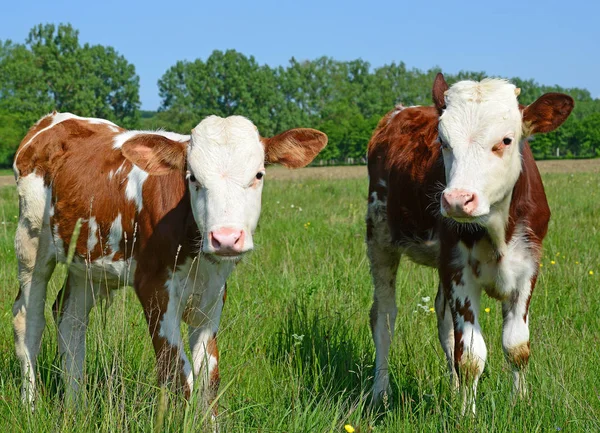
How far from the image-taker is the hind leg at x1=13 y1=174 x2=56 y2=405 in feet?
16.6

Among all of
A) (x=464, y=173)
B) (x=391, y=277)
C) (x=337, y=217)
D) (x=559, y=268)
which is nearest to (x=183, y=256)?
(x=464, y=173)

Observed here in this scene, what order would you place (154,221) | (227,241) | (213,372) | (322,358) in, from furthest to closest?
(322,358), (154,221), (213,372), (227,241)

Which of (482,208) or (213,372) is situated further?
(213,372)

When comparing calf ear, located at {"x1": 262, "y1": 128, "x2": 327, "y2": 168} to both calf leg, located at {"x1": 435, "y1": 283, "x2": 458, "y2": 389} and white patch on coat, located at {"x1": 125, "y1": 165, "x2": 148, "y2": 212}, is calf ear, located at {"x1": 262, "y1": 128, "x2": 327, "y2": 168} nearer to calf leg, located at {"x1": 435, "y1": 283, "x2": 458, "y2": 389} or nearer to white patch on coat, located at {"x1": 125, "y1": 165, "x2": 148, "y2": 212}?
white patch on coat, located at {"x1": 125, "y1": 165, "x2": 148, "y2": 212}

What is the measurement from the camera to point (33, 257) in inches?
202

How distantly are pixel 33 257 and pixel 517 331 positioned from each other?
3315 mm

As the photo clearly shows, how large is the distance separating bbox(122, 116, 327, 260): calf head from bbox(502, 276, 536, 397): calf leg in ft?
4.89

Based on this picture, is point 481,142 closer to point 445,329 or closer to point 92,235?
point 445,329

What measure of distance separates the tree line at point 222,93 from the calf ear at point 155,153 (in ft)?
218

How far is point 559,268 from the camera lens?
6.99m

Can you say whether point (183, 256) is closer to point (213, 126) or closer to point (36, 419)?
point (213, 126)

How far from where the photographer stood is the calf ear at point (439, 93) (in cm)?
452

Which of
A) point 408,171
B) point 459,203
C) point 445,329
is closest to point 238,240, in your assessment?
point 459,203

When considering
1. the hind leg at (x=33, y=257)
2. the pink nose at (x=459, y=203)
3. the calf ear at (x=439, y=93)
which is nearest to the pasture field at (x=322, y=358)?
the hind leg at (x=33, y=257)
